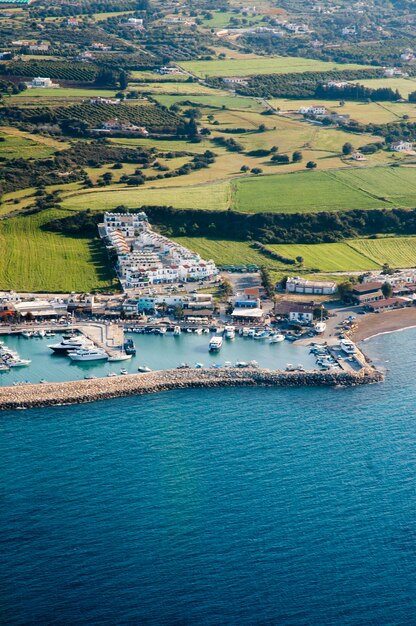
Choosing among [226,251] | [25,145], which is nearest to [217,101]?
[25,145]

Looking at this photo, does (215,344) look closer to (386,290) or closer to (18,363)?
(18,363)

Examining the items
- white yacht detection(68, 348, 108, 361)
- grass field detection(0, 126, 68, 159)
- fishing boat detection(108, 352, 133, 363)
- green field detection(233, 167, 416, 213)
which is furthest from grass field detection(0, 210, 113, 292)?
grass field detection(0, 126, 68, 159)

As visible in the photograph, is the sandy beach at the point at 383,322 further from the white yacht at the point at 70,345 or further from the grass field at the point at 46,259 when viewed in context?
the grass field at the point at 46,259

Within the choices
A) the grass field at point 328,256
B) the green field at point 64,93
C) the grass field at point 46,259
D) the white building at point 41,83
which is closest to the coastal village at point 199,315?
the grass field at point 46,259

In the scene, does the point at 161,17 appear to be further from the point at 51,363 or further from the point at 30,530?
the point at 30,530

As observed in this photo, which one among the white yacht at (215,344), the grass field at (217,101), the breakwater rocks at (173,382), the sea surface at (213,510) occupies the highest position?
the sea surface at (213,510)

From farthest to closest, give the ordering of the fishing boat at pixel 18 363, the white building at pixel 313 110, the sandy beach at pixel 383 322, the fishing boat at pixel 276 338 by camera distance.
A: the white building at pixel 313 110 → the sandy beach at pixel 383 322 → the fishing boat at pixel 276 338 → the fishing boat at pixel 18 363

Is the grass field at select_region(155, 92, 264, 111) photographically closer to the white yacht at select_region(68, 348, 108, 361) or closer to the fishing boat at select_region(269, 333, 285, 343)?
the fishing boat at select_region(269, 333, 285, 343)
